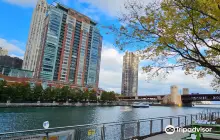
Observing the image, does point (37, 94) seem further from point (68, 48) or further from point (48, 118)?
point (68, 48)

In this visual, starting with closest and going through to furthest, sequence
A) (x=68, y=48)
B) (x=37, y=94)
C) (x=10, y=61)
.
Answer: (x=37, y=94) → (x=68, y=48) → (x=10, y=61)

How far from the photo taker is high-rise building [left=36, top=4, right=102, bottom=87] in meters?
120

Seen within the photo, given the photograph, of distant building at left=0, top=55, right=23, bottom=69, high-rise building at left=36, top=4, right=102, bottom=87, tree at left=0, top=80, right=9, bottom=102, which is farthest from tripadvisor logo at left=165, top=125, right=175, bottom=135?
distant building at left=0, top=55, right=23, bottom=69

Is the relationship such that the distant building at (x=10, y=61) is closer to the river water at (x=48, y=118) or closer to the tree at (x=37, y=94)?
the tree at (x=37, y=94)

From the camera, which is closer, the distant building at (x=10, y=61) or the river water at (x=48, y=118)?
the river water at (x=48, y=118)

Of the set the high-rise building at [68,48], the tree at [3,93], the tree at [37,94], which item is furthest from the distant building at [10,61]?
the tree at [3,93]

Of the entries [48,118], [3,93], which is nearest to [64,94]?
[3,93]

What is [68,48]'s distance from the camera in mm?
131125

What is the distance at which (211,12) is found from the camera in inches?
307

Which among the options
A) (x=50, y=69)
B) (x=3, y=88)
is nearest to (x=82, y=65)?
(x=50, y=69)

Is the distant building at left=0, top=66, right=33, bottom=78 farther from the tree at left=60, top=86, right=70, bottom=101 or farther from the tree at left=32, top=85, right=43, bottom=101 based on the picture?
the tree at left=32, top=85, right=43, bottom=101

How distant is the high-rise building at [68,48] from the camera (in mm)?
119500

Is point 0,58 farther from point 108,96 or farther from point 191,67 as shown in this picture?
point 191,67

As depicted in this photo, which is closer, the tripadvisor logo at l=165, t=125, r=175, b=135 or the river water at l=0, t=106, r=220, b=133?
the tripadvisor logo at l=165, t=125, r=175, b=135
